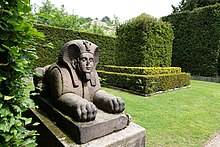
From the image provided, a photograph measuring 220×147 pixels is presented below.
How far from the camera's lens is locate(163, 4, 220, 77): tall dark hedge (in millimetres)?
11750

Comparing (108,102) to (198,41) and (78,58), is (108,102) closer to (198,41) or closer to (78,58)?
(78,58)

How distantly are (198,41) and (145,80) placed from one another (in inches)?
315

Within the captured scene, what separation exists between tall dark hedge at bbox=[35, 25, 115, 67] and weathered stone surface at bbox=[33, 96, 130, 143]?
733 centimetres

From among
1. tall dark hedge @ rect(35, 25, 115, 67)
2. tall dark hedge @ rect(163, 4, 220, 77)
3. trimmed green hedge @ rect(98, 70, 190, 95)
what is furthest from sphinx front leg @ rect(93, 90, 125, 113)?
tall dark hedge @ rect(163, 4, 220, 77)

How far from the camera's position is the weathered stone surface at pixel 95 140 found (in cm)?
171

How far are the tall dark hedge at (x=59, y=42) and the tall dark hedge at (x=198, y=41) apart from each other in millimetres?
5120

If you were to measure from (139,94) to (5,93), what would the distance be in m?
5.79

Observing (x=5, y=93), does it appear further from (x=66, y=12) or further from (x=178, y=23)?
(x=66, y=12)

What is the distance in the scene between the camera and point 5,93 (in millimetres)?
1192

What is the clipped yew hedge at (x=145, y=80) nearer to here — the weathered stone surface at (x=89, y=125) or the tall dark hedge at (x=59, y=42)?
the tall dark hedge at (x=59, y=42)

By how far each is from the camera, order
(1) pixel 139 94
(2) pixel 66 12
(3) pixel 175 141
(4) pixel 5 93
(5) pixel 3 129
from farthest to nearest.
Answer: (2) pixel 66 12 < (1) pixel 139 94 < (3) pixel 175 141 < (4) pixel 5 93 < (5) pixel 3 129

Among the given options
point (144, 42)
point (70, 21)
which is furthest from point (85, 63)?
point (70, 21)

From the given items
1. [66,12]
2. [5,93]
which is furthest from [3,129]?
[66,12]

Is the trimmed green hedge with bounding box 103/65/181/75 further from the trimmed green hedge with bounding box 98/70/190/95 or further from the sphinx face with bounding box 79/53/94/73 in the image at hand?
the sphinx face with bounding box 79/53/94/73
